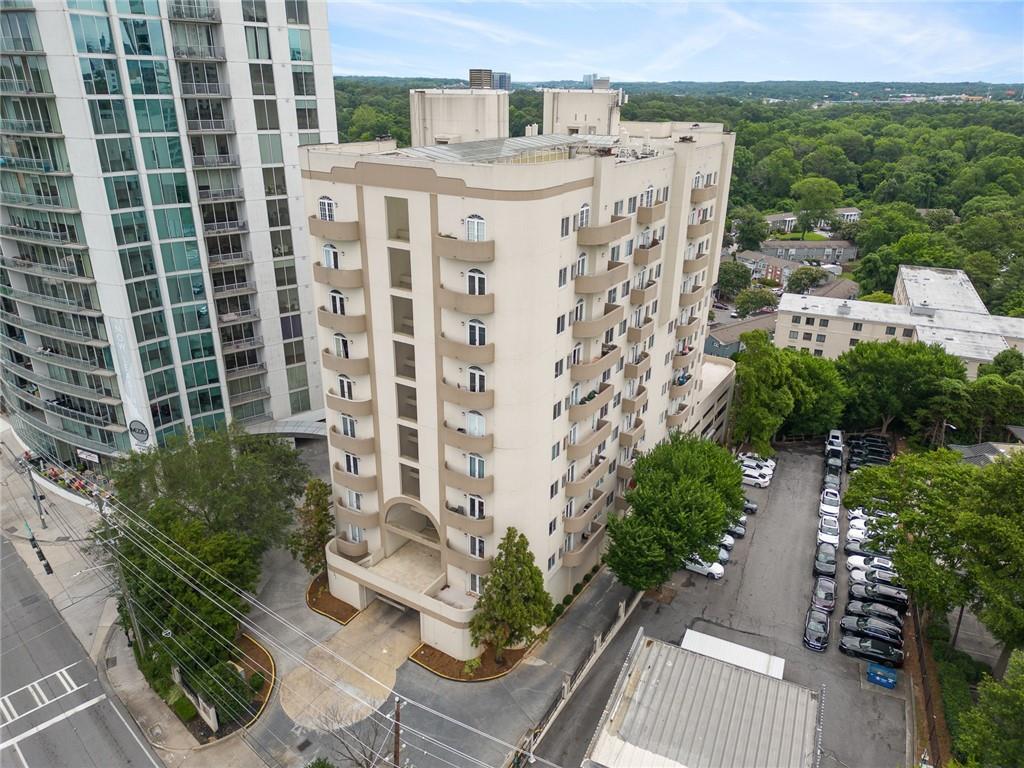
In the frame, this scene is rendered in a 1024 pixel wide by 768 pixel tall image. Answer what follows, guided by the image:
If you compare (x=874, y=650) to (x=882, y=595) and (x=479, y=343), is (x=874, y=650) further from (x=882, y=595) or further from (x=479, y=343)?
(x=479, y=343)

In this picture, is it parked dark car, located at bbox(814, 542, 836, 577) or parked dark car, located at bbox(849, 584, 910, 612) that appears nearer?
parked dark car, located at bbox(849, 584, 910, 612)

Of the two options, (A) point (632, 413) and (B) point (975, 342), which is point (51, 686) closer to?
(A) point (632, 413)

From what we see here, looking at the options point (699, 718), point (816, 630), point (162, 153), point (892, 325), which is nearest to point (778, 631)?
point (816, 630)

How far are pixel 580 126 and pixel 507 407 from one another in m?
35.3

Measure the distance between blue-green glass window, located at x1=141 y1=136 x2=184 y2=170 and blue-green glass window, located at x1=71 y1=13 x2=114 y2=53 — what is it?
6229 millimetres

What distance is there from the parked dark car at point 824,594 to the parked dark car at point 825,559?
34.4 inches

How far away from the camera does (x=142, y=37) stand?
47.2m

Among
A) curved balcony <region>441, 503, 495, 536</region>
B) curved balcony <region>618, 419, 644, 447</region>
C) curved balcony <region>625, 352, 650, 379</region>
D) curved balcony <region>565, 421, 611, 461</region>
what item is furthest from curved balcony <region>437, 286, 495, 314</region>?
curved balcony <region>618, 419, 644, 447</region>

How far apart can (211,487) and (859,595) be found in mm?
46340

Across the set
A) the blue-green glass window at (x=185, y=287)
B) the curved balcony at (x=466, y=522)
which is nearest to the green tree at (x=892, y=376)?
the curved balcony at (x=466, y=522)

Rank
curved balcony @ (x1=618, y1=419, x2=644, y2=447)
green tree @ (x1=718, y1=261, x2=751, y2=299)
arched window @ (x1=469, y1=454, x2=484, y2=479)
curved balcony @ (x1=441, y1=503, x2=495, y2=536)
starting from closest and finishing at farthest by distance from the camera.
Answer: arched window @ (x1=469, y1=454, x2=484, y2=479), curved balcony @ (x1=441, y1=503, x2=495, y2=536), curved balcony @ (x1=618, y1=419, x2=644, y2=447), green tree @ (x1=718, y1=261, x2=751, y2=299)

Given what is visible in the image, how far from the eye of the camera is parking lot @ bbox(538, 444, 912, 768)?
120 ft

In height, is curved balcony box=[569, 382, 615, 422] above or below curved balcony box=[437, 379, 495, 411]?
below

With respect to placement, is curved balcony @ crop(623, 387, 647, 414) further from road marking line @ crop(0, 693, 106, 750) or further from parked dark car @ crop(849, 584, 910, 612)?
road marking line @ crop(0, 693, 106, 750)
